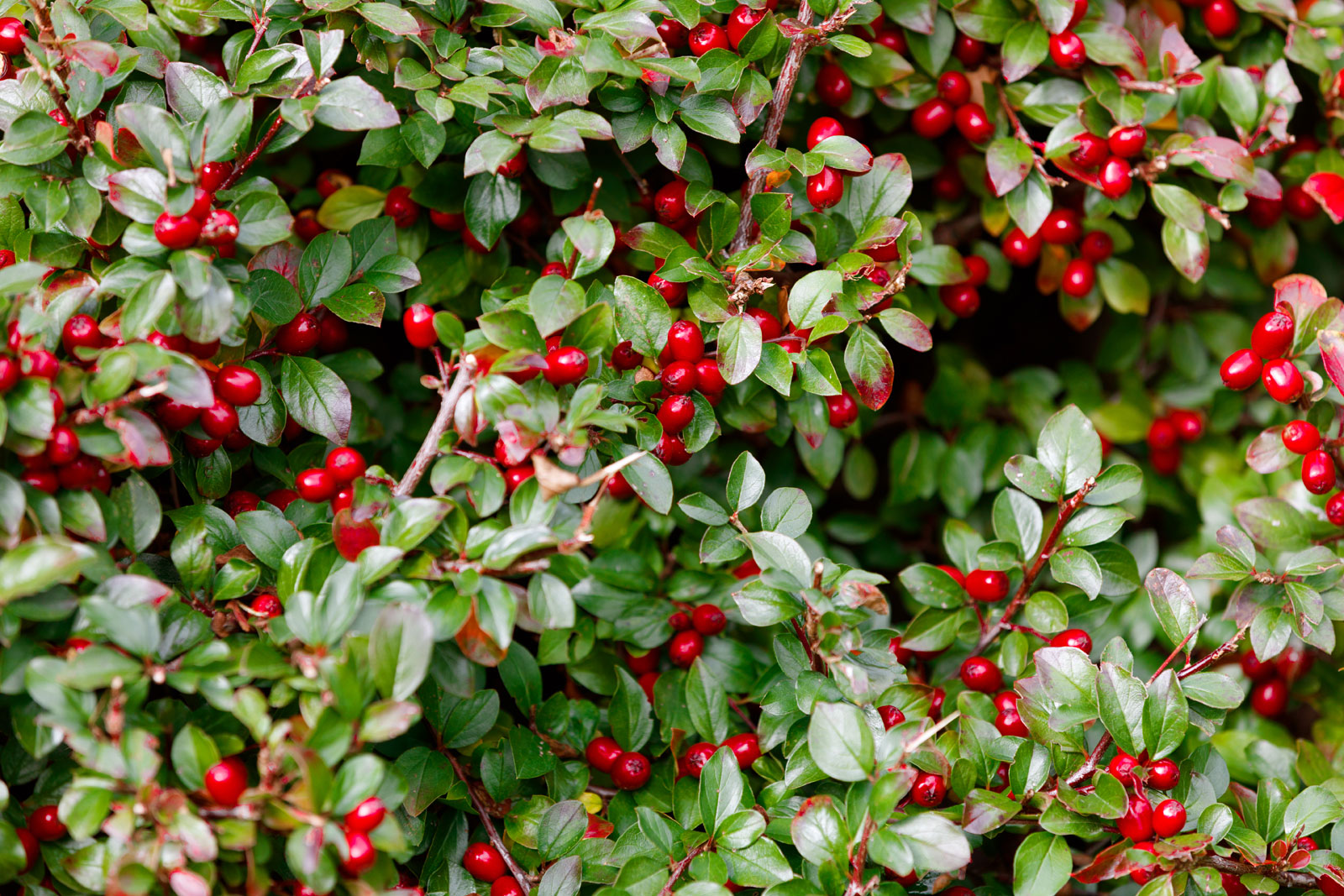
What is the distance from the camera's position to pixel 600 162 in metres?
1.30

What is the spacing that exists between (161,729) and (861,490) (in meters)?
1.05

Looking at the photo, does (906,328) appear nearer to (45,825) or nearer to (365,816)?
(365,816)

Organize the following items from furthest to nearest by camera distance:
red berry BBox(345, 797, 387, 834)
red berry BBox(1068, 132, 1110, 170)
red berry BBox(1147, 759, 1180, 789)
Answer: red berry BBox(1068, 132, 1110, 170) < red berry BBox(1147, 759, 1180, 789) < red berry BBox(345, 797, 387, 834)

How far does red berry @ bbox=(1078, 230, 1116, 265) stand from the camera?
1.52 metres

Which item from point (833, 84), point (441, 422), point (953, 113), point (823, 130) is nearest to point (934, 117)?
point (953, 113)

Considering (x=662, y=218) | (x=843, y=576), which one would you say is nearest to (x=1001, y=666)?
(x=843, y=576)

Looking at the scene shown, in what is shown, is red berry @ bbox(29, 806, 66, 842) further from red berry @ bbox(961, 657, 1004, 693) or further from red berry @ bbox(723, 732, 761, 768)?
red berry @ bbox(961, 657, 1004, 693)

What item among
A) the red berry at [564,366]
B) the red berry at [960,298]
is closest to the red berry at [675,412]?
the red berry at [564,366]

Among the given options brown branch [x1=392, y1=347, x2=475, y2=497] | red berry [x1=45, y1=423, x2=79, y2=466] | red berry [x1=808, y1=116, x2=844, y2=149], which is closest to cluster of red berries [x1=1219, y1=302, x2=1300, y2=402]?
red berry [x1=808, y1=116, x2=844, y2=149]

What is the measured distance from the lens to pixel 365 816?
817 millimetres

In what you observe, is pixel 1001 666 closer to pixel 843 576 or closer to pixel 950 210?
pixel 843 576

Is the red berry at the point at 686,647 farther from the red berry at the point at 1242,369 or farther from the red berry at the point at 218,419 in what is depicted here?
the red berry at the point at 1242,369

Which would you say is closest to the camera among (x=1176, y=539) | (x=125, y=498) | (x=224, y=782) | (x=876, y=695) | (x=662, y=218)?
(x=224, y=782)

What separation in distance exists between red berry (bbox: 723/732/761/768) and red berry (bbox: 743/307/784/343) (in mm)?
452
